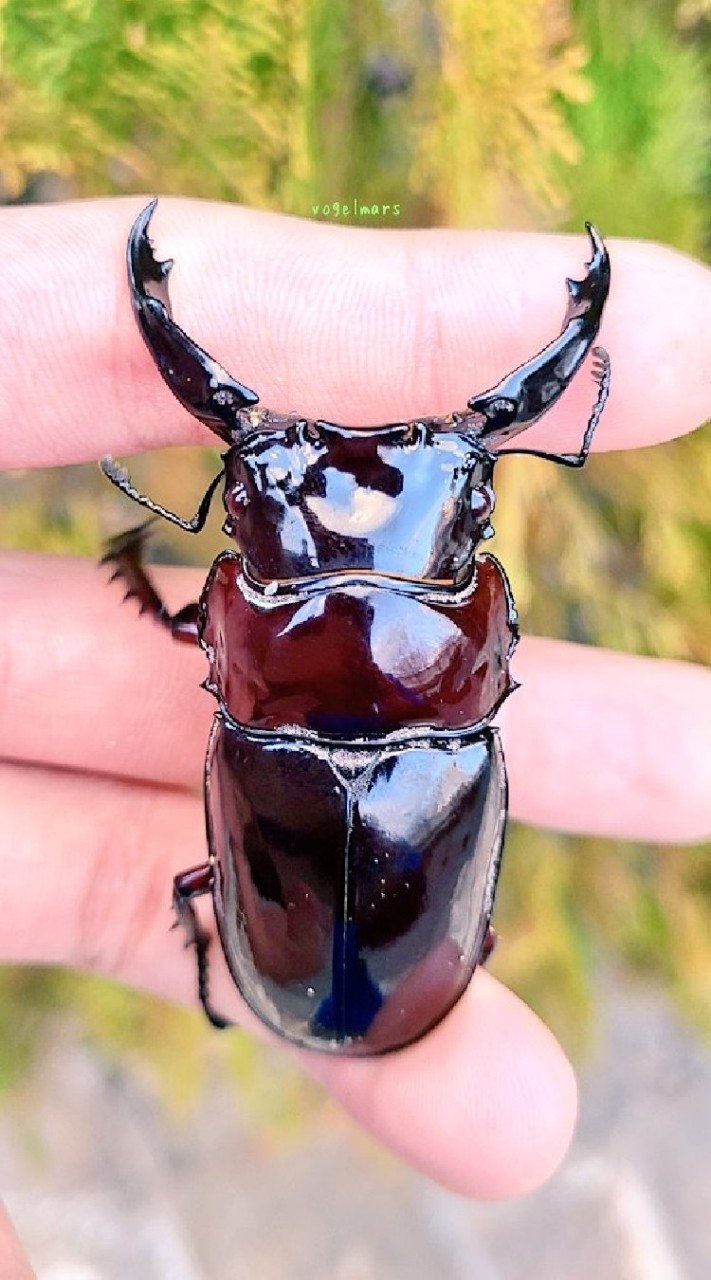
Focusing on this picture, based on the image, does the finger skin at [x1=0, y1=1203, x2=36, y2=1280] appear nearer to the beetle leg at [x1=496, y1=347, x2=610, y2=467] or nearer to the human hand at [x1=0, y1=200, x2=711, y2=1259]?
the human hand at [x1=0, y1=200, x2=711, y2=1259]

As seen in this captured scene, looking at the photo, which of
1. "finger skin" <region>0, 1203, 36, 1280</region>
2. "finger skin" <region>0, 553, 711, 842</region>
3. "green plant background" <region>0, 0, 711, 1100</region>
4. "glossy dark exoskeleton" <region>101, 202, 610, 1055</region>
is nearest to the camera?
"glossy dark exoskeleton" <region>101, 202, 610, 1055</region>

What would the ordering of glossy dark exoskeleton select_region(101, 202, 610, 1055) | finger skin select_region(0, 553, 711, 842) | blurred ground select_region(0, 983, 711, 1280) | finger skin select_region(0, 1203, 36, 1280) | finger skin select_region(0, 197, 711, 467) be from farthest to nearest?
blurred ground select_region(0, 983, 711, 1280)
finger skin select_region(0, 553, 711, 842)
finger skin select_region(0, 197, 711, 467)
finger skin select_region(0, 1203, 36, 1280)
glossy dark exoskeleton select_region(101, 202, 610, 1055)

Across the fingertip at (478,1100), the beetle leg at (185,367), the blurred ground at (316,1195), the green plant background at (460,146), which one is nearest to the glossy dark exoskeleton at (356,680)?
the beetle leg at (185,367)

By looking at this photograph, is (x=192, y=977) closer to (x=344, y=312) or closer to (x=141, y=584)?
(x=141, y=584)

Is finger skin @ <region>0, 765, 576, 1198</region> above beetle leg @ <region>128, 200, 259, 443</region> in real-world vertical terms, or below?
below

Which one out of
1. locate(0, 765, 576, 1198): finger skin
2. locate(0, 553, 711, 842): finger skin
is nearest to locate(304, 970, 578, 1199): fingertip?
locate(0, 765, 576, 1198): finger skin

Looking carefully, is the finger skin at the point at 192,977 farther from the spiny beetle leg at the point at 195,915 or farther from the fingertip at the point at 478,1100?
the spiny beetle leg at the point at 195,915
